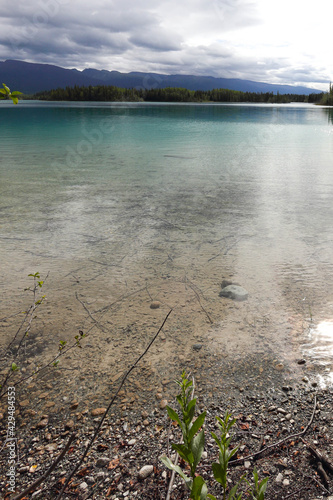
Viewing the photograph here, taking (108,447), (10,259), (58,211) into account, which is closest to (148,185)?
(58,211)

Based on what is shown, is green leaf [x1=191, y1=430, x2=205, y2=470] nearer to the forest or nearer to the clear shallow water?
the clear shallow water

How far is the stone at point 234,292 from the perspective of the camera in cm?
415

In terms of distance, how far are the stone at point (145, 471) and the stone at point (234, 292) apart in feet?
7.81

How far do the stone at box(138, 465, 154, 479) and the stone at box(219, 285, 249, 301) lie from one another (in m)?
2.38

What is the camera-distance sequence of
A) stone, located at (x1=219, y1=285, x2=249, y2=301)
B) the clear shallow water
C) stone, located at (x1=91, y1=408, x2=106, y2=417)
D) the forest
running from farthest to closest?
the forest, the clear shallow water, stone, located at (x1=219, y1=285, x2=249, y2=301), stone, located at (x1=91, y1=408, x2=106, y2=417)

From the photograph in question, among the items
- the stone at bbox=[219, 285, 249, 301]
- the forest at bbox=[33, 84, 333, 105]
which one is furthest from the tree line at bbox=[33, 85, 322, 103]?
the stone at bbox=[219, 285, 249, 301]

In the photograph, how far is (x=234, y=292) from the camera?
421 centimetres

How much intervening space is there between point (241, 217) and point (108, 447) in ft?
18.5

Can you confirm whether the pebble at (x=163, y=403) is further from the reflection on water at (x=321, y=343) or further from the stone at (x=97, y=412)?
the reflection on water at (x=321, y=343)

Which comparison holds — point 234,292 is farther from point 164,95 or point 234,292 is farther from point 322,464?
point 164,95

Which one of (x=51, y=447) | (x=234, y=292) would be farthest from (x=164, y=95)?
(x=51, y=447)

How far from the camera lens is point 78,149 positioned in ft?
59.7

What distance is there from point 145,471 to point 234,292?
99.1 inches

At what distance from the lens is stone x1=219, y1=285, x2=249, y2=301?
13.6 ft
